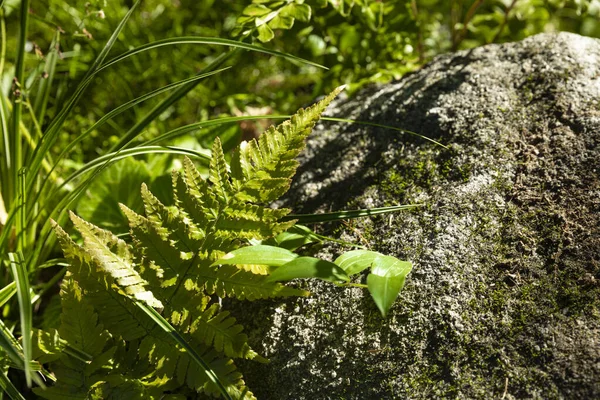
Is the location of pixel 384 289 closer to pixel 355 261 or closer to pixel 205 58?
pixel 355 261

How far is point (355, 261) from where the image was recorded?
4.20 feet

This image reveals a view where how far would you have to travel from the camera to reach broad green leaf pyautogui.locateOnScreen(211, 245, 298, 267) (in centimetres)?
125

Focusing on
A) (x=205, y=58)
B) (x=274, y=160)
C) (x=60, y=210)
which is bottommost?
(x=60, y=210)

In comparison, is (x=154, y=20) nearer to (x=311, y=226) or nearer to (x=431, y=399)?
(x=311, y=226)

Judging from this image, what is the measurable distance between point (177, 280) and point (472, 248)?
2.67 feet

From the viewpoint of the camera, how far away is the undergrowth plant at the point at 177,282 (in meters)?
1.34

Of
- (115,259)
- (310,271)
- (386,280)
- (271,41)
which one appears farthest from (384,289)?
(271,41)

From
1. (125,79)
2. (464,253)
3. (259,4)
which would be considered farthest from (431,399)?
(125,79)

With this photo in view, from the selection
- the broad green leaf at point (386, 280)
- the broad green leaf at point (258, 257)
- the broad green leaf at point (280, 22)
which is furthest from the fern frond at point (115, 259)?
the broad green leaf at point (280, 22)

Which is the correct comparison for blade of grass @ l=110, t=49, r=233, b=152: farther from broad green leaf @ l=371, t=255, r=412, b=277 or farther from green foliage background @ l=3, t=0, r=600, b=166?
broad green leaf @ l=371, t=255, r=412, b=277

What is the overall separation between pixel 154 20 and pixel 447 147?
243cm

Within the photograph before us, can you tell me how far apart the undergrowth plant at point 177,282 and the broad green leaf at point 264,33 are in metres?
0.53

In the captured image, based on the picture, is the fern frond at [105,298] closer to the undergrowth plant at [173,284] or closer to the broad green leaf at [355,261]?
the undergrowth plant at [173,284]

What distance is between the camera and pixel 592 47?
1.77m
